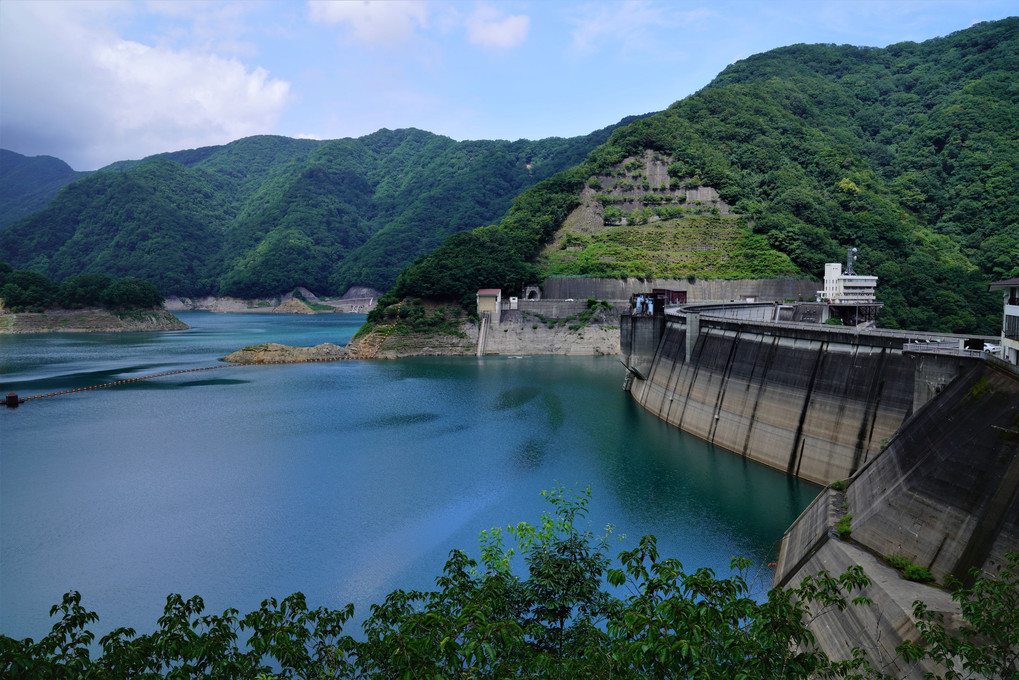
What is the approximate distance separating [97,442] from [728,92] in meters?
124

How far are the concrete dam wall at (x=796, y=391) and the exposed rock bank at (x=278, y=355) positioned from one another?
49.3 meters

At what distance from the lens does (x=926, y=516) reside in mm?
13883

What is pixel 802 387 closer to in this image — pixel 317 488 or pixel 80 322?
pixel 317 488

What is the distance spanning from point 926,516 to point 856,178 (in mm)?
102785

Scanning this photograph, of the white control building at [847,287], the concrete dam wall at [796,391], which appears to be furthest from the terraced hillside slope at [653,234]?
the concrete dam wall at [796,391]

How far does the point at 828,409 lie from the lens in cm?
2488

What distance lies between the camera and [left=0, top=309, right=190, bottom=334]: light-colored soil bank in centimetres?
10731

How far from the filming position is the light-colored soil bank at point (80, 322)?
10731cm

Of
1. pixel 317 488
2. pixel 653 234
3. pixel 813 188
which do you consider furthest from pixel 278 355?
pixel 813 188

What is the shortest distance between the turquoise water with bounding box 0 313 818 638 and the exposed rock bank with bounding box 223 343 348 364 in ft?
61.3

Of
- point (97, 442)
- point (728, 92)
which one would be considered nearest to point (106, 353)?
point (97, 442)

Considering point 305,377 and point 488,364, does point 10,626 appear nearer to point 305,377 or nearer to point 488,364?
point 305,377

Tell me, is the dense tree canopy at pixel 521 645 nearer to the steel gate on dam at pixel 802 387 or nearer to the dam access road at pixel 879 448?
the dam access road at pixel 879 448

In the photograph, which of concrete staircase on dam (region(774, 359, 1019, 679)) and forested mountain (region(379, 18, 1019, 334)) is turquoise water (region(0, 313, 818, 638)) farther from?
forested mountain (region(379, 18, 1019, 334))
